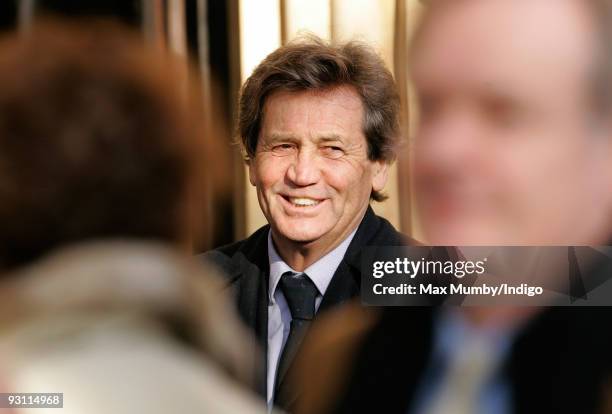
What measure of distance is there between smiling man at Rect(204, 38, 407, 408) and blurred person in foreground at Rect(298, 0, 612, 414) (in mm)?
61

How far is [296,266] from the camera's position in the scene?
6.24 ft

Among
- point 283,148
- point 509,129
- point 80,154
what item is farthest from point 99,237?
point 509,129

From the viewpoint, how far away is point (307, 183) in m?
1.86

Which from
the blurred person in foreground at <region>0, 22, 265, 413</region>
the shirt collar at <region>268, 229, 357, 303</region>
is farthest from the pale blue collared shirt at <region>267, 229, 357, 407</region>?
the blurred person in foreground at <region>0, 22, 265, 413</region>

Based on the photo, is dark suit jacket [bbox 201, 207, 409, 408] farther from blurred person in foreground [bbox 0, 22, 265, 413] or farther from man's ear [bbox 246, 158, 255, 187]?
blurred person in foreground [bbox 0, 22, 265, 413]

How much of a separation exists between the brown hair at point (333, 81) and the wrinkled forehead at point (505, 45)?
0.24ft

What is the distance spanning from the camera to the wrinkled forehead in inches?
71.2

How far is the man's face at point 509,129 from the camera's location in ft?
5.89

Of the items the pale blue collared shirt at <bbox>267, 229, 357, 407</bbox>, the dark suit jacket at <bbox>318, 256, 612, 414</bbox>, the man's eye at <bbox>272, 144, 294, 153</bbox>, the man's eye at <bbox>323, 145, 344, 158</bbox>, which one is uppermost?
the man's eye at <bbox>272, 144, 294, 153</bbox>

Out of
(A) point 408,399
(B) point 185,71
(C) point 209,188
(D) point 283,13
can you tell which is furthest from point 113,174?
(A) point 408,399

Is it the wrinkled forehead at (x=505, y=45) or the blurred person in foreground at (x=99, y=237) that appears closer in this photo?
the blurred person in foreground at (x=99, y=237)

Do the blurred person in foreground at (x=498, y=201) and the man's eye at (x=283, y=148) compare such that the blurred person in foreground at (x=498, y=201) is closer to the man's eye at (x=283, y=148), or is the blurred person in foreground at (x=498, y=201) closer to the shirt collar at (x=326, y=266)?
the shirt collar at (x=326, y=266)

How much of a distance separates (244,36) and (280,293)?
1.65ft

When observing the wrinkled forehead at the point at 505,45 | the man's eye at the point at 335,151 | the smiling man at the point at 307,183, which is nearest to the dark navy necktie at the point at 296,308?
the smiling man at the point at 307,183
